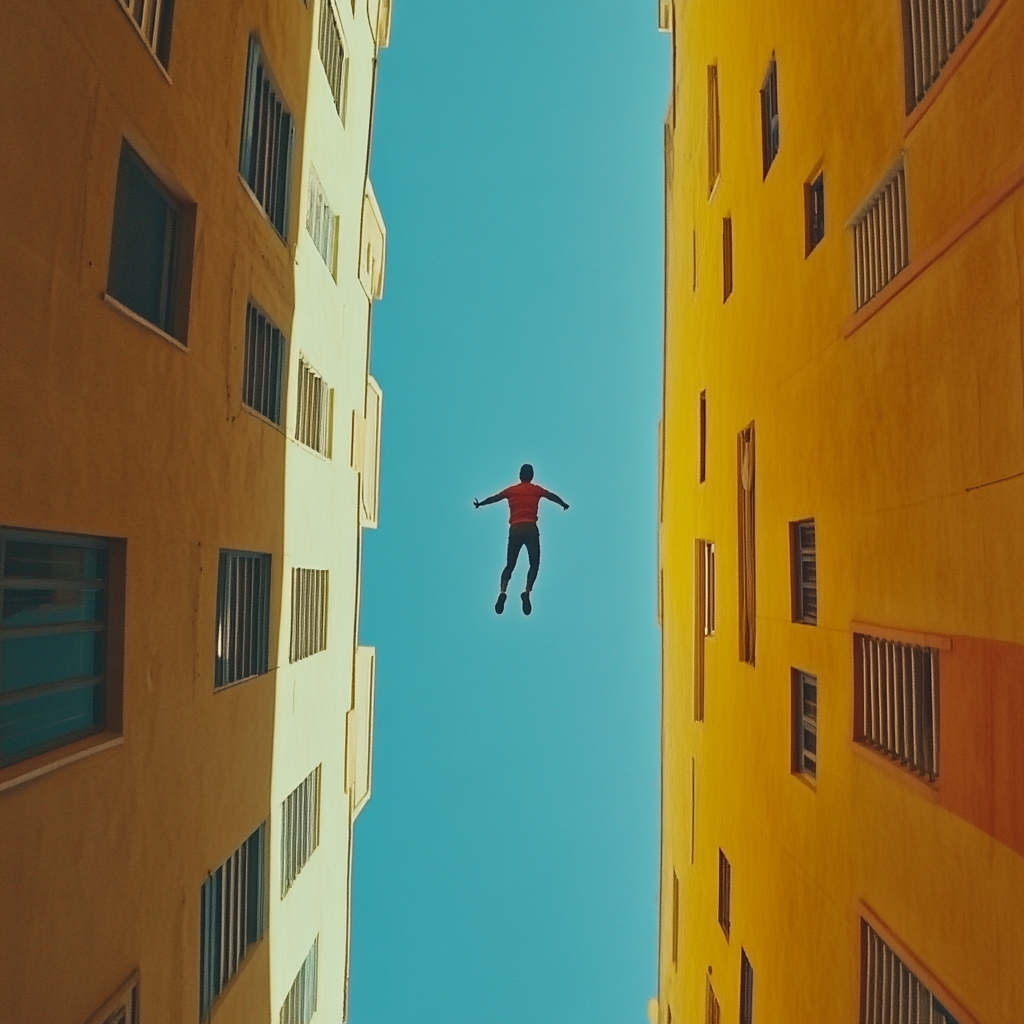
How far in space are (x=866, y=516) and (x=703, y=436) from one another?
894 centimetres

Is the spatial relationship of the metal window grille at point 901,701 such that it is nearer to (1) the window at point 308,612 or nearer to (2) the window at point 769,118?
(2) the window at point 769,118

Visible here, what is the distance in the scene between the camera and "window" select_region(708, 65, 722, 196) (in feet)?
52.3

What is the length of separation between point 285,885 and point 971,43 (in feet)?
40.4

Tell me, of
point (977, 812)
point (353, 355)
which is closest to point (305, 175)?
point (353, 355)

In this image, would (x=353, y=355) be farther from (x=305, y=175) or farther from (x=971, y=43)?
(x=971, y=43)

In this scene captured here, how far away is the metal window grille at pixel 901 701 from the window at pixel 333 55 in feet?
38.0

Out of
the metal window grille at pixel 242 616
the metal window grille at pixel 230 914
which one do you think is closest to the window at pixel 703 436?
the metal window grille at pixel 242 616

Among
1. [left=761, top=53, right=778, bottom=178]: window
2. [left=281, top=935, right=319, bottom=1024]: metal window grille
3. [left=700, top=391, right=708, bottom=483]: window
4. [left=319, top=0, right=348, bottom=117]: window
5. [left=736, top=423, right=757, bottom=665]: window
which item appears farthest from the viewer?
[left=700, top=391, right=708, bottom=483]: window

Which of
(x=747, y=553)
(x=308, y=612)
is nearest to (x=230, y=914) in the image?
(x=308, y=612)

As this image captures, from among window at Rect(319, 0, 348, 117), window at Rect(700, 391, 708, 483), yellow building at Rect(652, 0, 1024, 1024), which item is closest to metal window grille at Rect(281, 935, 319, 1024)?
yellow building at Rect(652, 0, 1024, 1024)

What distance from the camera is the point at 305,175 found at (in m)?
13.9

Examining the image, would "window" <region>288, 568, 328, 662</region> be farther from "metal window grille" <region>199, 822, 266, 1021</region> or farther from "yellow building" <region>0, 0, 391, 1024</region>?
"metal window grille" <region>199, 822, 266, 1021</region>

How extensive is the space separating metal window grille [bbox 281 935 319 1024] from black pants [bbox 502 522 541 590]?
659cm

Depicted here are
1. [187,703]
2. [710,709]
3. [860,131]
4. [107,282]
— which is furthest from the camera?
[710,709]
